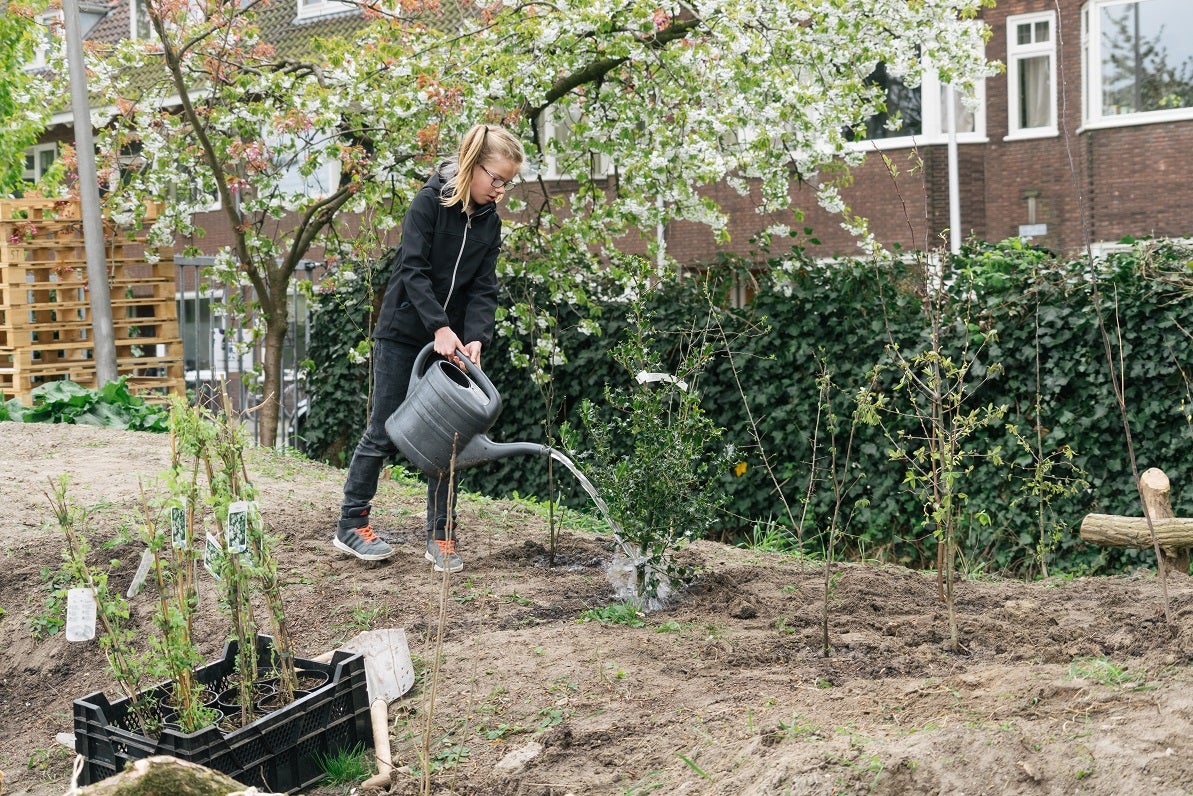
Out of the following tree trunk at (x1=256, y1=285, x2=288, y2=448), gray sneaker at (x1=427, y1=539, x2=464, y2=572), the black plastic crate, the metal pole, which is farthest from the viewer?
the metal pole

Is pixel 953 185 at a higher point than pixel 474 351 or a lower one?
higher

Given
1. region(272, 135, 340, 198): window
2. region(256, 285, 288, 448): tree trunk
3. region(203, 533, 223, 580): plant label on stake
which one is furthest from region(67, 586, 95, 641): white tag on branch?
region(256, 285, 288, 448): tree trunk

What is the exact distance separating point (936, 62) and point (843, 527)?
2.98 meters

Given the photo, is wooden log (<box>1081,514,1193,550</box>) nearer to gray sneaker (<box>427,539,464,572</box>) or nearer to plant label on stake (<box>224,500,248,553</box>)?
gray sneaker (<box>427,539,464,572</box>)

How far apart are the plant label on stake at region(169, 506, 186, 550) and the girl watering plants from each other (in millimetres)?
1505

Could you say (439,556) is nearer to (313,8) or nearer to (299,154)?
(299,154)

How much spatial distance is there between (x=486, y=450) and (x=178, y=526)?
1416 millimetres

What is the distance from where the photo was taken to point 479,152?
473 centimetres

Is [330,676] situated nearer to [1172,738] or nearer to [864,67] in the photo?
[1172,738]

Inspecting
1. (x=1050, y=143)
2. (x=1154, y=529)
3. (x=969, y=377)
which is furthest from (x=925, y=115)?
(x=1154, y=529)

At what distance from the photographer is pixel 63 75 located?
10477 mm

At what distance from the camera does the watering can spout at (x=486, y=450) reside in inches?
176

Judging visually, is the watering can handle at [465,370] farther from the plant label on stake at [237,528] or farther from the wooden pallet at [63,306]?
the wooden pallet at [63,306]

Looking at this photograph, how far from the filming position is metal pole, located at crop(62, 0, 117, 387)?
962 centimetres
